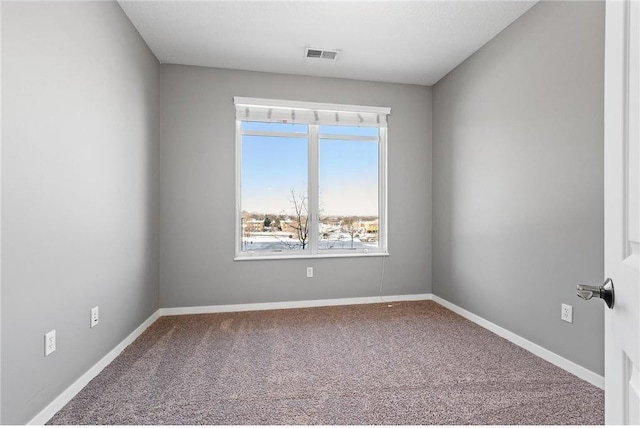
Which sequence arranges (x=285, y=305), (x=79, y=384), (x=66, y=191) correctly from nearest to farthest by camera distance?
(x=66, y=191)
(x=79, y=384)
(x=285, y=305)

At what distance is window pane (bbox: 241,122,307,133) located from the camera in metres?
3.56

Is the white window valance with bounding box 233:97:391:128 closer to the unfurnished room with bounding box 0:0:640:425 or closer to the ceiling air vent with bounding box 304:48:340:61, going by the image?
the unfurnished room with bounding box 0:0:640:425

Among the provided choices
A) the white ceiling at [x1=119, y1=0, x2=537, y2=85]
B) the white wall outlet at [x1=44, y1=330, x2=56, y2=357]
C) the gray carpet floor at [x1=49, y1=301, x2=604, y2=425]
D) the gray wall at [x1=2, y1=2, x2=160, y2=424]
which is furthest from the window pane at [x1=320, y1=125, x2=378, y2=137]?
the white wall outlet at [x1=44, y1=330, x2=56, y2=357]

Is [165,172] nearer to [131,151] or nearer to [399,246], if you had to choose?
[131,151]

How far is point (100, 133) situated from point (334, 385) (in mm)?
2173

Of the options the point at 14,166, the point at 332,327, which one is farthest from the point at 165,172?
the point at 332,327

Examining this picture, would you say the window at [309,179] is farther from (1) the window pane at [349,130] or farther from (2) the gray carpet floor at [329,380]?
(2) the gray carpet floor at [329,380]

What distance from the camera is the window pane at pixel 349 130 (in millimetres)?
3750

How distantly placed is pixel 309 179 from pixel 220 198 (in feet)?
3.22

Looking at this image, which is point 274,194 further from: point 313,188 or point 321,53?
point 321,53

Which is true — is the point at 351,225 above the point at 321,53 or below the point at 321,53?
below

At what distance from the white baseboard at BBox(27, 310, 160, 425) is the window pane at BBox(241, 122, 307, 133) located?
2.20 metres
